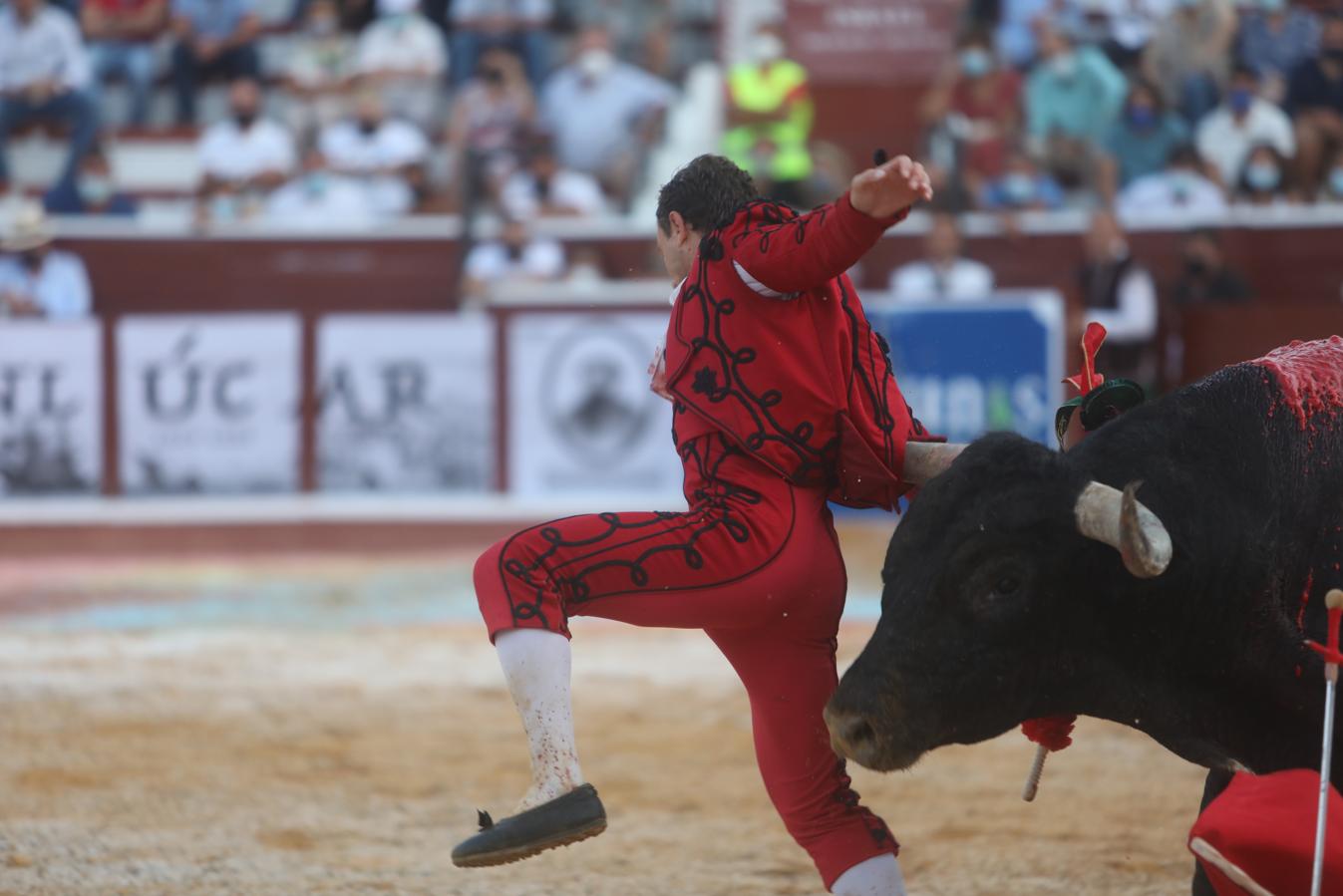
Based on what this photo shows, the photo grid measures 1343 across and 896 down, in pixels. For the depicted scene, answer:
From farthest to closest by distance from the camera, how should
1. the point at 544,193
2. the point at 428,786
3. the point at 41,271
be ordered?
the point at 544,193, the point at 41,271, the point at 428,786

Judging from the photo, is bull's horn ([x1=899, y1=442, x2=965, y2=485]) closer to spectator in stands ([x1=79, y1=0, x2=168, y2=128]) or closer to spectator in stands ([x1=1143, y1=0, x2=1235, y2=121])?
spectator in stands ([x1=1143, y1=0, x2=1235, y2=121])

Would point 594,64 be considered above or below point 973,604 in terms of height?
above

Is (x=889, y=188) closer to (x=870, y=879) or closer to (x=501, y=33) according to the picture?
(x=870, y=879)

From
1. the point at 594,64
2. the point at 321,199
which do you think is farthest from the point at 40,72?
the point at 594,64

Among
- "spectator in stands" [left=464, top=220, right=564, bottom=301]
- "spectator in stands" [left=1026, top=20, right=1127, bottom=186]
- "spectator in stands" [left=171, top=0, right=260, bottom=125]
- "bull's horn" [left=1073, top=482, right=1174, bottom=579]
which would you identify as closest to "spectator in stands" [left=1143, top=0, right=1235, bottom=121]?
"spectator in stands" [left=1026, top=20, right=1127, bottom=186]

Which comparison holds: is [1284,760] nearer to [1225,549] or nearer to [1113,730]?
[1225,549]

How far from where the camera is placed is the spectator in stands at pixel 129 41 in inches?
509

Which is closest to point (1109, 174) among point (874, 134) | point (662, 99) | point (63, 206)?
point (874, 134)

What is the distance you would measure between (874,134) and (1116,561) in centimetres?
892

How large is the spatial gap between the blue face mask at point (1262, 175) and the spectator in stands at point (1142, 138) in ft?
1.44

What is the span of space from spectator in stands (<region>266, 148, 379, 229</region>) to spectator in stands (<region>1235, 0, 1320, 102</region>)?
5570mm

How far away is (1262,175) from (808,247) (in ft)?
28.3

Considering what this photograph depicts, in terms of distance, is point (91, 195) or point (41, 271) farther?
point (91, 195)

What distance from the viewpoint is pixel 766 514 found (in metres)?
3.01
